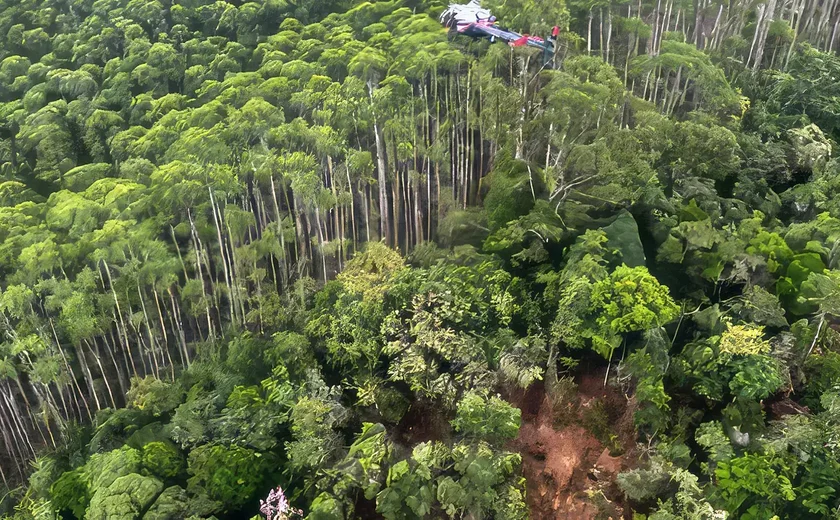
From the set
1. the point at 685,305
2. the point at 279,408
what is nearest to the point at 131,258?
the point at 279,408

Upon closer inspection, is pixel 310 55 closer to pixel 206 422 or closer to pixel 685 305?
pixel 206 422

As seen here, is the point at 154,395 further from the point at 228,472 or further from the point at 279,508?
the point at 279,508

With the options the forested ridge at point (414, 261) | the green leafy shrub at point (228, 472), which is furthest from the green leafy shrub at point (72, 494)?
the green leafy shrub at point (228, 472)

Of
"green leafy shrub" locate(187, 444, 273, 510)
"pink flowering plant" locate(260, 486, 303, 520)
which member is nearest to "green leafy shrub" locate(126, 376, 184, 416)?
"green leafy shrub" locate(187, 444, 273, 510)

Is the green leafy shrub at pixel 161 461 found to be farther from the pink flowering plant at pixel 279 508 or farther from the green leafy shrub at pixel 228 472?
the pink flowering plant at pixel 279 508

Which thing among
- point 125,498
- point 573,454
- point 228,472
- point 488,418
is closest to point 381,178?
point 488,418

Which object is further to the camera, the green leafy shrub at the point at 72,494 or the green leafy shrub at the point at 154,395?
the green leafy shrub at the point at 154,395
